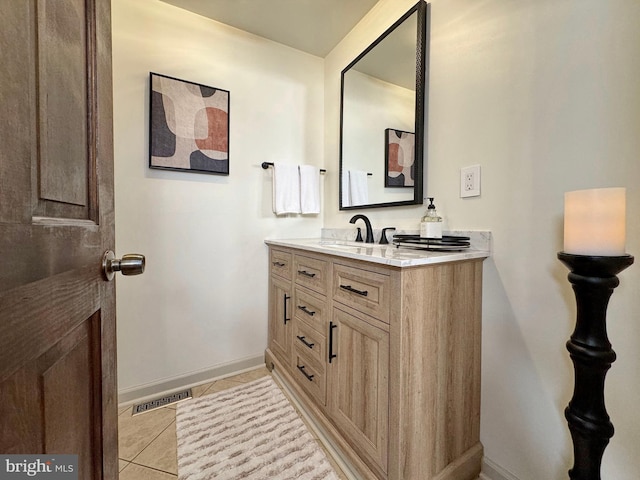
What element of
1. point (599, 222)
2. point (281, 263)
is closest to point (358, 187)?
point (281, 263)

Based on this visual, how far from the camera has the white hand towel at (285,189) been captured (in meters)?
1.95

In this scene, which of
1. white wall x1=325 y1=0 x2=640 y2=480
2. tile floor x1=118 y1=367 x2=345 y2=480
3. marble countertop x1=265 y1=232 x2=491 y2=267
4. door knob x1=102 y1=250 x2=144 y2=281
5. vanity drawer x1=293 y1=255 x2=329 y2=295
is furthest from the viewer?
vanity drawer x1=293 y1=255 x2=329 y2=295

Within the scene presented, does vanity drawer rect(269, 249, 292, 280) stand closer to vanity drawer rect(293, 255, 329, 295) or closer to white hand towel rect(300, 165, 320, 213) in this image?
vanity drawer rect(293, 255, 329, 295)

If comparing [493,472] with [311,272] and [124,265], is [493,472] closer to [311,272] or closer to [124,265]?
[311,272]

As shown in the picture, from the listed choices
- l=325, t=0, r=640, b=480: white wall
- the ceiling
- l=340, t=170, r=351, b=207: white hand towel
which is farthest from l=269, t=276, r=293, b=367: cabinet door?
the ceiling

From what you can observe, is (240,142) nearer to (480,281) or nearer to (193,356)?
(193,356)

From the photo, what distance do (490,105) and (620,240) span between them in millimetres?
703

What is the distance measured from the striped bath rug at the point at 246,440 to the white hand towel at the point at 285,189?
4.03 feet

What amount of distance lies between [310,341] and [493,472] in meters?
0.92

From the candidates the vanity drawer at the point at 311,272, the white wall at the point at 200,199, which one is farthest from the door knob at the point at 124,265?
the white wall at the point at 200,199

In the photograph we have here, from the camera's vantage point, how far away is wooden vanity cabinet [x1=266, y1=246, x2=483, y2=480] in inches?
36.0

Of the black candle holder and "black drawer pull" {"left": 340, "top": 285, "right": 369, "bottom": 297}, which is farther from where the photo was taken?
"black drawer pull" {"left": 340, "top": 285, "right": 369, "bottom": 297}

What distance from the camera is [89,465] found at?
54cm

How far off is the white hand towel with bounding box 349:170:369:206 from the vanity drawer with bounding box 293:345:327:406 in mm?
1015
